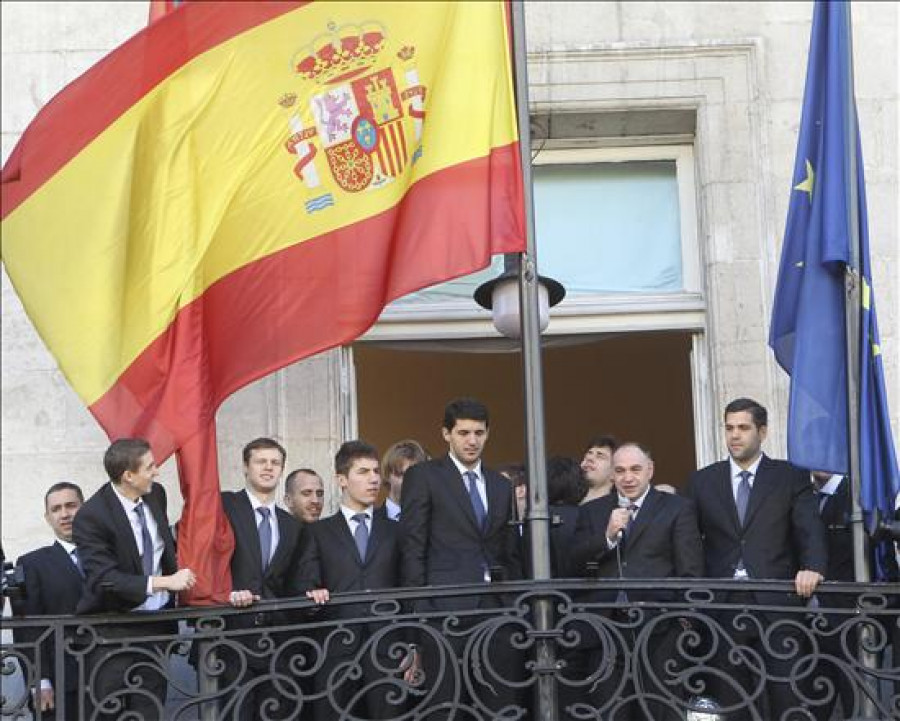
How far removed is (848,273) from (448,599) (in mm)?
2425

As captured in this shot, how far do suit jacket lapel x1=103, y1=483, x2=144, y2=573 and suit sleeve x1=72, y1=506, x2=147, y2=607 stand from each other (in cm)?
4

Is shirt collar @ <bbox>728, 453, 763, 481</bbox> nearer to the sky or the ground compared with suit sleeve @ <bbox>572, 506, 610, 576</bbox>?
nearer to the sky

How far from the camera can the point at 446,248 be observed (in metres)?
9.99

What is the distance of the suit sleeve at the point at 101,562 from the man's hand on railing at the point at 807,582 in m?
2.91

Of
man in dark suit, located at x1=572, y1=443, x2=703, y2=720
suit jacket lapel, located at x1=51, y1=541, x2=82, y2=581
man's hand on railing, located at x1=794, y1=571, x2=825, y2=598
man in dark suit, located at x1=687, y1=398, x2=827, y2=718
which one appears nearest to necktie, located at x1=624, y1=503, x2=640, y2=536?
man in dark suit, located at x1=572, y1=443, x2=703, y2=720

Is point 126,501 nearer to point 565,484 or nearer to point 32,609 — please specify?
point 32,609

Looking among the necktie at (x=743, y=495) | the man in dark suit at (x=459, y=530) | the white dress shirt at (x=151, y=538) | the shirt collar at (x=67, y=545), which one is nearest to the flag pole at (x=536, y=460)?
the man in dark suit at (x=459, y=530)

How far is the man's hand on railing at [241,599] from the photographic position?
32.3ft

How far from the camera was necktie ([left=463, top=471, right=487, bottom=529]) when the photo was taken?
10156 millimetres

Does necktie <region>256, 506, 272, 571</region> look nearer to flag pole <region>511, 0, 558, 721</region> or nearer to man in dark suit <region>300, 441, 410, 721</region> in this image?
man in dark suit <region>300, 441, 410, 721</region>

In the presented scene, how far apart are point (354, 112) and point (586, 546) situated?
232cm

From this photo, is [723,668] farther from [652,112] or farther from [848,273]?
[652,112]

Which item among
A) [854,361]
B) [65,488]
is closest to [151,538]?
[65,488]

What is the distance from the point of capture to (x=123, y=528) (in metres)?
9.95
